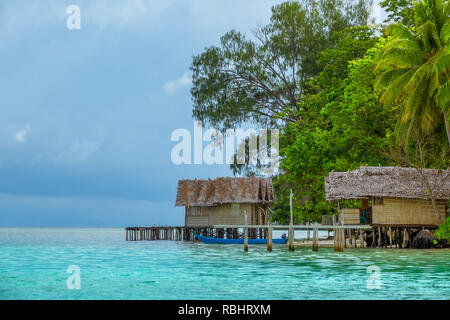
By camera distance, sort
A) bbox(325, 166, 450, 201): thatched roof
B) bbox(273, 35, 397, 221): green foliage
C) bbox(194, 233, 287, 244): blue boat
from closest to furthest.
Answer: bbox(325, 166, 450, 201): thatched roof < bbox(273, 35, 397, 221): green foliage < bbox(194, 233, 287, 244): blue boat

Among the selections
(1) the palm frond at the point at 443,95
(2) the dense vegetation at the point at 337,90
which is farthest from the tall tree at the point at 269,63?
(1) the palm frond at the point at 443,95

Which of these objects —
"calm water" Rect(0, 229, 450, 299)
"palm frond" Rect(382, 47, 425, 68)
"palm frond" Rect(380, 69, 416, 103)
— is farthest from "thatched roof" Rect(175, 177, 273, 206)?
"palm frond" Rect(382, 47, 425, 68)

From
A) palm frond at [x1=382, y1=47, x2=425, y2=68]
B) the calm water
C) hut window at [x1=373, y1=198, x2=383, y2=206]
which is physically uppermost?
palm frond at [x1=382, y1=47, x2=425, y2=68]

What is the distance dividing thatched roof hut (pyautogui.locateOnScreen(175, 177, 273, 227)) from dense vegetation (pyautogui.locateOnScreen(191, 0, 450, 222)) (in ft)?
4.14

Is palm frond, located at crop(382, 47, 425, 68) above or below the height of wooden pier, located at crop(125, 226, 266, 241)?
above

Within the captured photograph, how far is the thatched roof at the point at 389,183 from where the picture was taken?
1042 inches

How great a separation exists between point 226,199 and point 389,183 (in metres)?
14.0

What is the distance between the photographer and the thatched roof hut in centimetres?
3816

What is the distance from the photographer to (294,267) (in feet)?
62.0

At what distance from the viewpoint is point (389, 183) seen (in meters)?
26.5

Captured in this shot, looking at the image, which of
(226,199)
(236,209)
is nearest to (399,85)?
(226,199)

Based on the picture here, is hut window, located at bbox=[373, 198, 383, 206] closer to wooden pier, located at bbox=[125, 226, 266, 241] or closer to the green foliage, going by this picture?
the green foliage

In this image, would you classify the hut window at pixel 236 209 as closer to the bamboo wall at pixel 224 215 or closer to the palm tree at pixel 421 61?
the bamboo wall at pixel 224 215
